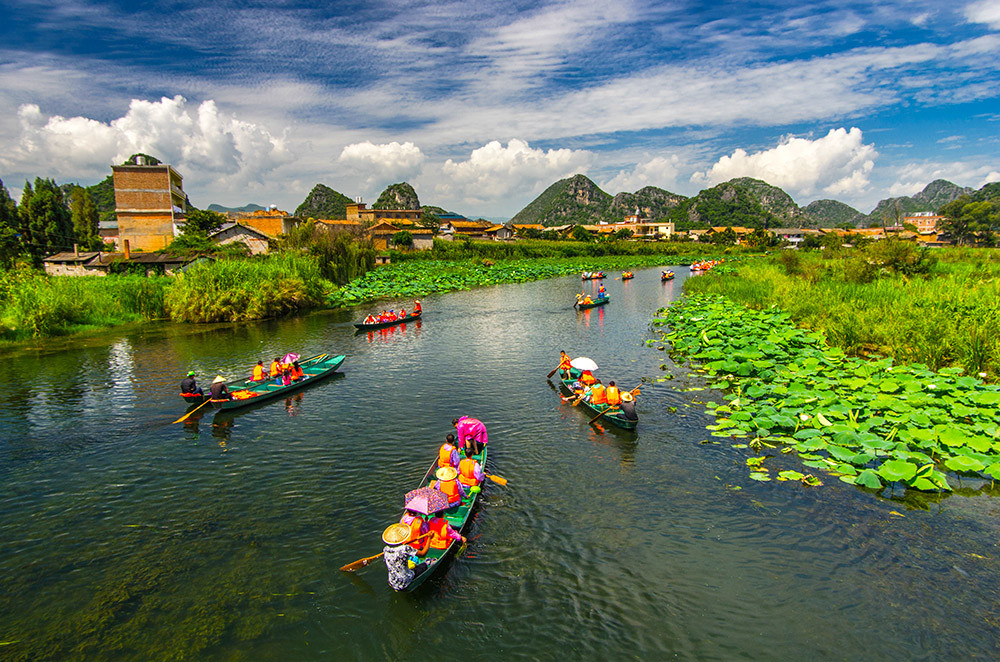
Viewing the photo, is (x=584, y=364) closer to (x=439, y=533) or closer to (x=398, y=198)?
(x=439, y=533)

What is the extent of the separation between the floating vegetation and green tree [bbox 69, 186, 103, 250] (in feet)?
240

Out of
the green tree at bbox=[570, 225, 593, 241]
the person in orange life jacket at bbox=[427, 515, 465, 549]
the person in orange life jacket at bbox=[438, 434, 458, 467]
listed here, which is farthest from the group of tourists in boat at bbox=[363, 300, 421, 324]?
the green tree at bbox=[570, 225, 593, 241]

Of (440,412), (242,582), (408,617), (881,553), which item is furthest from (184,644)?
(881,553)

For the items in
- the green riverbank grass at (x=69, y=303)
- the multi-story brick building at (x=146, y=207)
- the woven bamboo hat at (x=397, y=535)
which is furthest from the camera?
the multi-story brick building at (x=146, y=207)

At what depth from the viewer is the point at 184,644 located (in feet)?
24.5

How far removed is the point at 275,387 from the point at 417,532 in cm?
1182

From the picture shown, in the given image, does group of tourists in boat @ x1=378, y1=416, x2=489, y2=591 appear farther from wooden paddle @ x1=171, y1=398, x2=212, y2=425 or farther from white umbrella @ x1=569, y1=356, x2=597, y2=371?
wooden paddle @ x1=171, y1=398, x2=212, y2=425

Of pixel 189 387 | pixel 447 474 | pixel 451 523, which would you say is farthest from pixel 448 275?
pixel 451 523

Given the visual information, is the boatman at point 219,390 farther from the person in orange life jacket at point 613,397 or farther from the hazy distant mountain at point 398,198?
the hazy distant mountain at point 398,198

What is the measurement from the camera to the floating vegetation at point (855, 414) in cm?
1098

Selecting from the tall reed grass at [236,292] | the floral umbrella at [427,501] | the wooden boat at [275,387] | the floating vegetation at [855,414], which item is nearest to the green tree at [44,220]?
the tall reed grass at [236,292]

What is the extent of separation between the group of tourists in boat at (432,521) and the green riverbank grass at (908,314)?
50.5 feet

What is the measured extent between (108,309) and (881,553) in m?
38.0

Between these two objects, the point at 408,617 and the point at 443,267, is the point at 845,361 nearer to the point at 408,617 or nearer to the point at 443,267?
the point at 408,617
